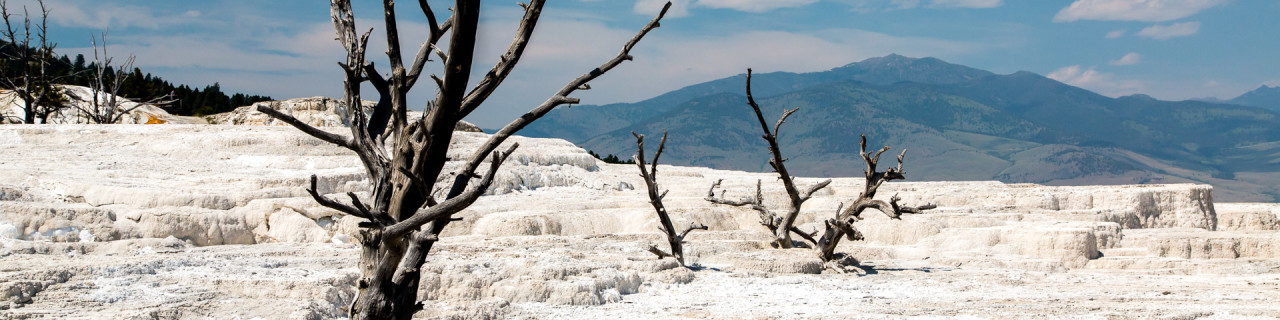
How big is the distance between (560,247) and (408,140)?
35.6ft

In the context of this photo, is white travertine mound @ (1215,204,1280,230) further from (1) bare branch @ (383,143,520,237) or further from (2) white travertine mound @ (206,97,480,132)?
(2) white travertine mound @ (206,97,480,132)

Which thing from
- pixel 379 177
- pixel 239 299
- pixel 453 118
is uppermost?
pixel 453 118

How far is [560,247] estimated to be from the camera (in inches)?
673

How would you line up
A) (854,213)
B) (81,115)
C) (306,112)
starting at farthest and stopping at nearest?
(81,115) < (306,112) < (854,213)

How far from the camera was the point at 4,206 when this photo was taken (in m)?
16.1

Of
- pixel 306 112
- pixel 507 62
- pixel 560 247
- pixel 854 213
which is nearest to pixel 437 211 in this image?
pixel 507 62

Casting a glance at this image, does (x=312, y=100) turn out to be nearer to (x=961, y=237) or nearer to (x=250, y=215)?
(x=250, y=215)

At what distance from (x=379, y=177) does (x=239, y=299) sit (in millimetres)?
4710

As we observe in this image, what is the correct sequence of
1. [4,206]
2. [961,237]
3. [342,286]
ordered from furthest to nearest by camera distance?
1. [961,237]
2. [4,206]
3. [342,286]

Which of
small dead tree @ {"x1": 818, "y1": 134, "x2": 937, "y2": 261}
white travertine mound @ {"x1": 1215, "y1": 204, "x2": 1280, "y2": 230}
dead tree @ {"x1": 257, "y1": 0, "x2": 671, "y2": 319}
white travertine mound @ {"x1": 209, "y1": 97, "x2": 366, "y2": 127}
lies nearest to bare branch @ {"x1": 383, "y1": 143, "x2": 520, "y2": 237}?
dead tree @ {"x1": 257, "y1": 0, "x2": 671, "y2": 319}

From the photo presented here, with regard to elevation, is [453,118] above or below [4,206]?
above

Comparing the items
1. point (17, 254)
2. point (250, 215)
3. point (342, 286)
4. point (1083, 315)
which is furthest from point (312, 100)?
point (1083, 315)

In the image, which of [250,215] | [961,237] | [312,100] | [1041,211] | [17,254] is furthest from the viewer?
[312,100]

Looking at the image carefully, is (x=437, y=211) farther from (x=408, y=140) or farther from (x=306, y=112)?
(x=306, y=112)
